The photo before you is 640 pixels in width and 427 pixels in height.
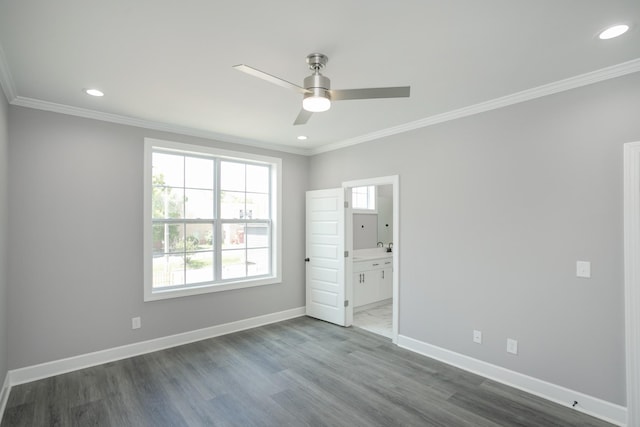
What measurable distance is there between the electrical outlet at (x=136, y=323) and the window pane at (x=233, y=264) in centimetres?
113

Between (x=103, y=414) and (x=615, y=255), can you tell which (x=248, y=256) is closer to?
(x=103, y=414)

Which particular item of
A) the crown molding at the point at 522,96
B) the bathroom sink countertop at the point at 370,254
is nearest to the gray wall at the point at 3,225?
the crown molding at the point at 522,96

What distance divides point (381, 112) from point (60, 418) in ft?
12.9

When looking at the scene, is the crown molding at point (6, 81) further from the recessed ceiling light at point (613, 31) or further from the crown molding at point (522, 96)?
the recessed ceiling light at point (613, 31)

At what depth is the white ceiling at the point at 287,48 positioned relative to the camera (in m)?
1.78

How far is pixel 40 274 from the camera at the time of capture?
3143 mm

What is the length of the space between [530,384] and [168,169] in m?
4.49

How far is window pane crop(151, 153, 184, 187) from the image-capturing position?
396 cm

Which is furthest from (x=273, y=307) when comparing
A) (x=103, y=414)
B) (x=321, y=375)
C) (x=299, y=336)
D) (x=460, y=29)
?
(x=460, y=29)

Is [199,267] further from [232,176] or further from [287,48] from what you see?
[287,48]

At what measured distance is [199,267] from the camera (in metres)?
4.25

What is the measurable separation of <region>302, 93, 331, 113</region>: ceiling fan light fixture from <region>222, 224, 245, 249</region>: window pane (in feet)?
9.34

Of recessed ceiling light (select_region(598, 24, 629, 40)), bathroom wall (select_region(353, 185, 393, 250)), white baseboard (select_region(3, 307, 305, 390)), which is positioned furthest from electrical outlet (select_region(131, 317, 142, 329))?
recessed ceiling light (select_region(598, 24, 629, 40))

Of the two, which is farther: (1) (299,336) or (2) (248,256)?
(2) (248,256)
